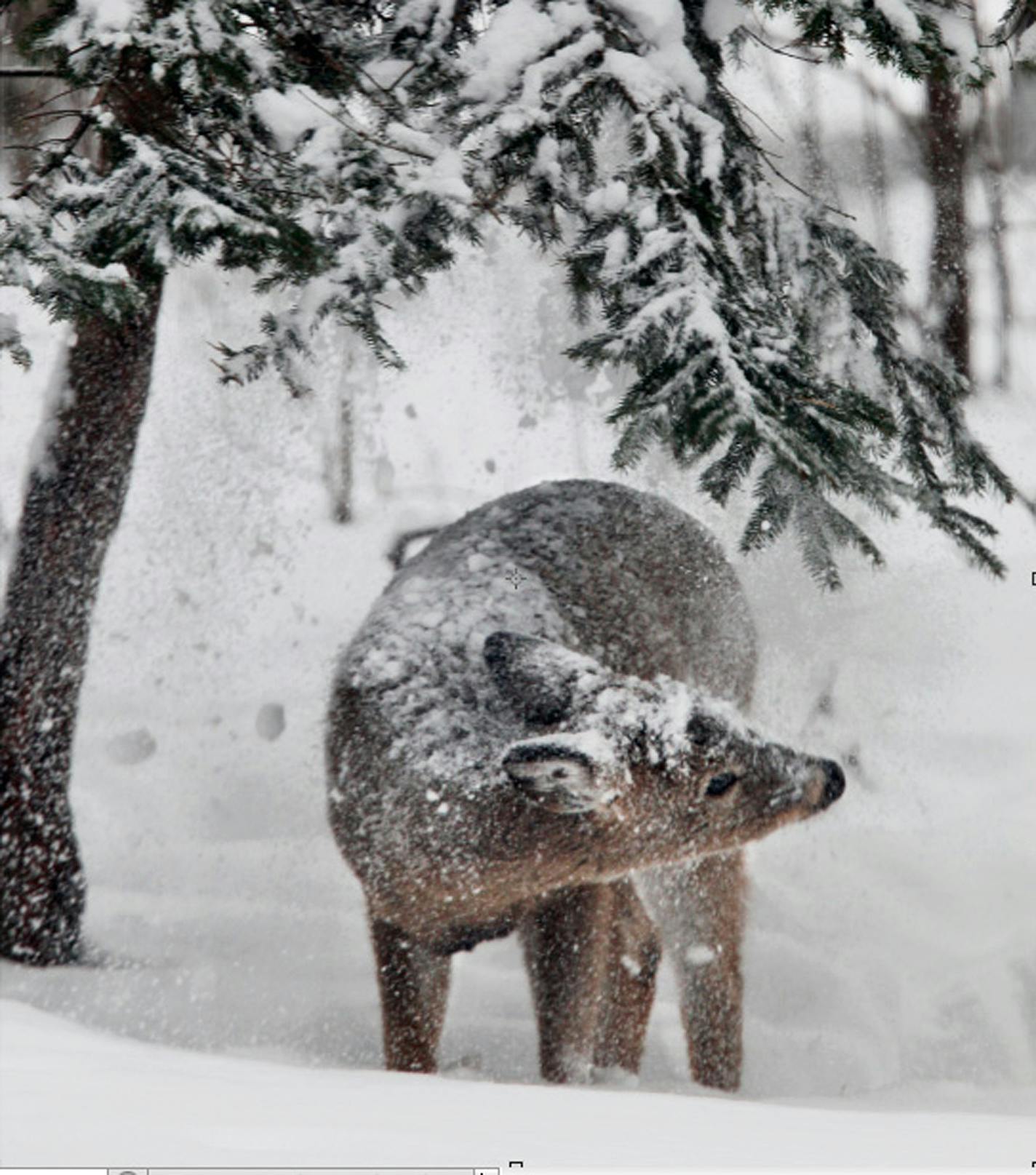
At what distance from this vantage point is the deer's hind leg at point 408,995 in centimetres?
433

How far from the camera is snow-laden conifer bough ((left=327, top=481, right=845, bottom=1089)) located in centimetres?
403

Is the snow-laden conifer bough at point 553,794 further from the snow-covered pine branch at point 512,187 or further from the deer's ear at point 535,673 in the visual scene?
the snow-covered pine branch at point 512,187

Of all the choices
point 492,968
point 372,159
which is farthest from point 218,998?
point 372,159

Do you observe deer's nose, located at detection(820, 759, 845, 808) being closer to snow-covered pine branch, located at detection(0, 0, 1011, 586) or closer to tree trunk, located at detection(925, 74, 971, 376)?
snow-covered pine branch, located at detection(0, 0, 1011, 586)

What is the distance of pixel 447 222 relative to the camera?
4.55 m

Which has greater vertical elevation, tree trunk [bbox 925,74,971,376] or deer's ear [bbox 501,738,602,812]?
tree trunk [bbox 925,74,971,376]

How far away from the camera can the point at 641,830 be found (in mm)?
4070

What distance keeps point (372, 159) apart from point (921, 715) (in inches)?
178

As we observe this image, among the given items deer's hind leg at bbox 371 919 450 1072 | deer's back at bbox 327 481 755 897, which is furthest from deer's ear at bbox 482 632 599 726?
deer's hind leg at bbox 371 919 450 1072

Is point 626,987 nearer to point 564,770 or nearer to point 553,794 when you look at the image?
point 553,794

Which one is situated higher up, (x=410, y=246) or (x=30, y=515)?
(x=410, y=246)

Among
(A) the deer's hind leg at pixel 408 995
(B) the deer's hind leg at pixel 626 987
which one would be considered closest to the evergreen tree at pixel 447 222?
(B) the deer's hind leg at pixel 626 987

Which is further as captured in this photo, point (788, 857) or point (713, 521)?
point (713, 521)

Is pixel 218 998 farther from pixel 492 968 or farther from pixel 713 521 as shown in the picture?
pixel 713 521
